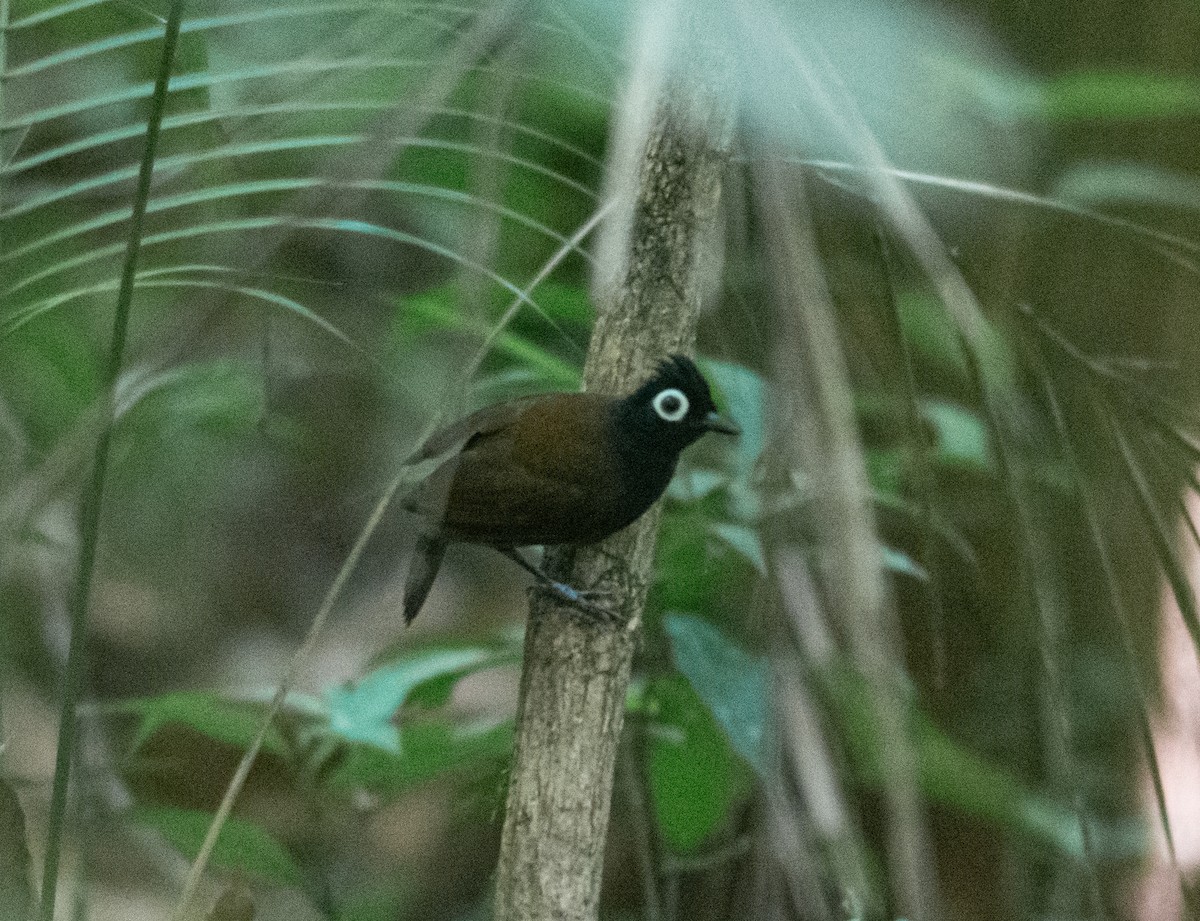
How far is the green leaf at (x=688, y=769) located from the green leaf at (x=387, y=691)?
0.82ft

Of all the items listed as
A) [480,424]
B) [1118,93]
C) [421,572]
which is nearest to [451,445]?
[480,424]

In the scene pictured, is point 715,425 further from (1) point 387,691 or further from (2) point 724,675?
(1) point 387,691

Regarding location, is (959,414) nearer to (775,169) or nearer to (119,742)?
(775,169)

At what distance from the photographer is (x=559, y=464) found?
1431mm

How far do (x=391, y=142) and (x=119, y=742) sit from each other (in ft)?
9.84

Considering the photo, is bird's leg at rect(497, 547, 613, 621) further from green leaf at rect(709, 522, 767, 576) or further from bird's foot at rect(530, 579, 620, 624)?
green leaf at rect(709, 522, 767, 576)

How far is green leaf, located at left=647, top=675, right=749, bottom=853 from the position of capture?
1696mm

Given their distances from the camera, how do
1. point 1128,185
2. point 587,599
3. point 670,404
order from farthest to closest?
1. point 1128,185
2. point 670,404
3. point 587,599

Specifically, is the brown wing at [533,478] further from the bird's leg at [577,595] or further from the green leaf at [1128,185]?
the green leaf at [1128,185]

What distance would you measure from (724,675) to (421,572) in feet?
1.30

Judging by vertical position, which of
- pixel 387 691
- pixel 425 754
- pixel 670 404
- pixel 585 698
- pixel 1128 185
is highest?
pixel 1128 185

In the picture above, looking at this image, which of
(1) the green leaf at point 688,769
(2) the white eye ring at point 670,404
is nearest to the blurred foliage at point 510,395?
(1) the green leaf at point 688,769

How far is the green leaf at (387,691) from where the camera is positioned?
1.55 metres

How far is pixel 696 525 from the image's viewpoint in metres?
1.65
